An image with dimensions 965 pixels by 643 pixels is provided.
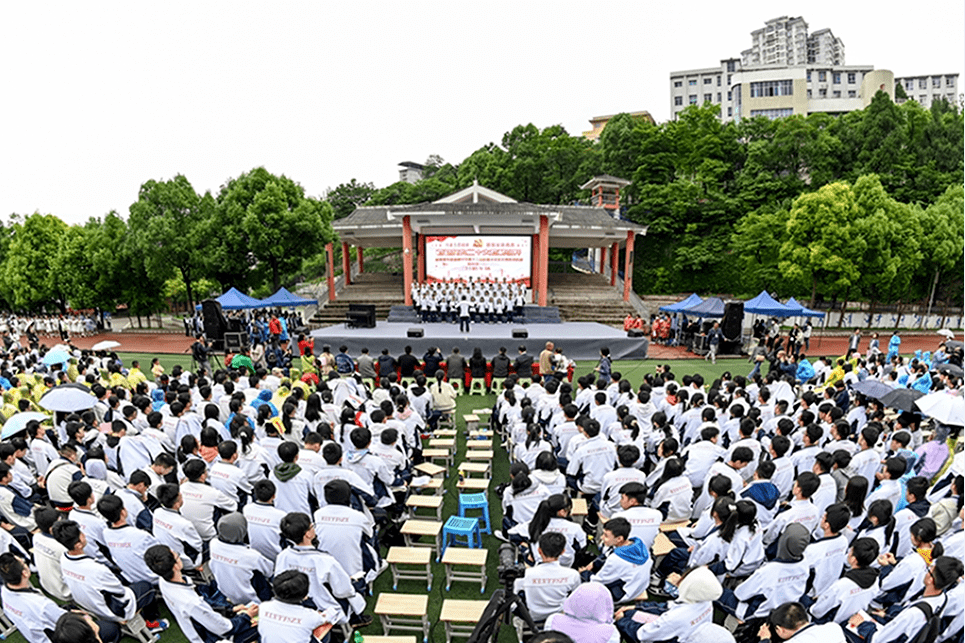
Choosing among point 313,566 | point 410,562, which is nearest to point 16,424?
point 313,566

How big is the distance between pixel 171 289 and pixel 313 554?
3235cm

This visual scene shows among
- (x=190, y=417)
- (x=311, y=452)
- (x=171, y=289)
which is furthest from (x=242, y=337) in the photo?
(x=171, y=289)

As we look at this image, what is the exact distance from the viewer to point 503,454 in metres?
7.98

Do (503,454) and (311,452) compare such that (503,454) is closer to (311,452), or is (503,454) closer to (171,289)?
(311,452)

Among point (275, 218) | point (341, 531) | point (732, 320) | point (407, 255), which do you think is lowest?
point (341, 531)

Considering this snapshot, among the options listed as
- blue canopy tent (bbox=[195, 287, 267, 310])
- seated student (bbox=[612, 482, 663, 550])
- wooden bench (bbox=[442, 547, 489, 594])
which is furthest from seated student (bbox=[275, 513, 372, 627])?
blue canopy tent (bbox=[195, 287, 267, 310])

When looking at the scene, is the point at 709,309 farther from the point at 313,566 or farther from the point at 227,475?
the point at 313,566

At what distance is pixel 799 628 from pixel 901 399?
5.84m

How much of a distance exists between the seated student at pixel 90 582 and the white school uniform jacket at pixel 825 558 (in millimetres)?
5040

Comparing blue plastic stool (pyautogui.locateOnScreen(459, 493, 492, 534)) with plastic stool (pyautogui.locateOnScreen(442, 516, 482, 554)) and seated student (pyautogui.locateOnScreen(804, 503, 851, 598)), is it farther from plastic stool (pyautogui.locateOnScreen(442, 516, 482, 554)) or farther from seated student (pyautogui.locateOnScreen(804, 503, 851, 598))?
seated student (pyautogui.locateOnScreen(804, 503, 851, 598))

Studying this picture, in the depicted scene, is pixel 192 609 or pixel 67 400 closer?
pixel 192 609

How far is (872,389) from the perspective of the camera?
25.3ft

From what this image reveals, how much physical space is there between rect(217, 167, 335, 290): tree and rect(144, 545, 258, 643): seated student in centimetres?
1930

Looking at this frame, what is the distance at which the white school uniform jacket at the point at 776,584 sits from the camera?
11.5 ft
